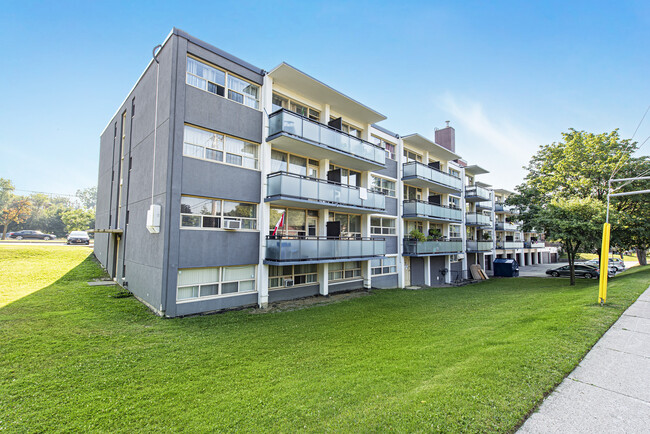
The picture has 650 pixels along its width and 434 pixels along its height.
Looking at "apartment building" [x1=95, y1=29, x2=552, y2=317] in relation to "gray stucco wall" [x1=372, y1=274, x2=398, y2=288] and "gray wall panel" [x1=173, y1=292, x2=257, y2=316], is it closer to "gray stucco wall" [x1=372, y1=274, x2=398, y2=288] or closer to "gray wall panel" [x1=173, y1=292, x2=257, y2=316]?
"gray wall panel" [x1=173, y1=292, x2=257, y2=316]

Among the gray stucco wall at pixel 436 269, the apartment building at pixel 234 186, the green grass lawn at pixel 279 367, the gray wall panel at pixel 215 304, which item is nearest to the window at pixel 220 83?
the apartment building at pixel 234 186

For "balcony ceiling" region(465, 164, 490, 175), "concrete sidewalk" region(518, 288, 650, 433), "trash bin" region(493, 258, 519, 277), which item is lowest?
"trash bin" region(493, 258, 519, 277)

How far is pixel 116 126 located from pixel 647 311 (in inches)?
1121

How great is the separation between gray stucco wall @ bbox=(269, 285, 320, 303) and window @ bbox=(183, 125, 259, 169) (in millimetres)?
6034

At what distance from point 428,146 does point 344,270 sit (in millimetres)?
12578

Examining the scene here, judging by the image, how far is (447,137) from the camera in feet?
86.7

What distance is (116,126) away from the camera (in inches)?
757

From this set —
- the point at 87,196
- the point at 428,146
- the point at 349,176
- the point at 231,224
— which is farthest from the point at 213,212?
the point at 87,196

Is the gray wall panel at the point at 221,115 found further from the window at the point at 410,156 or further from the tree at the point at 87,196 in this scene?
the tree at the point at 87,196

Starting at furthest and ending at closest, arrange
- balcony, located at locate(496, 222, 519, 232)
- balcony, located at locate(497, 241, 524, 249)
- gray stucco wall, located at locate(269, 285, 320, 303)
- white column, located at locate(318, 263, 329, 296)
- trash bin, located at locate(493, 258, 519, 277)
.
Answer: balcony, located at locate(496, 222, 519, 232)
balcony, located at locate(497, 241, 524, 249)
trash bin, located at locate(493, 258, 519, 277)
white column, located at locate(318, 263, 329, 296)
gray stucco wall, located at locate(269, 285, 320, 303)

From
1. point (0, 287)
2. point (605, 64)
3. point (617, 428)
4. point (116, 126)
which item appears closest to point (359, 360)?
point (617, 428)

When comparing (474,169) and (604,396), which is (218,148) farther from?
(474,169)

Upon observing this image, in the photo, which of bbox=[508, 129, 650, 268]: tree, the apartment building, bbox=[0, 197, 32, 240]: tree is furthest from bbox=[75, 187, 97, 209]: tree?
bbox=[508, 129, 650, 268]: tree

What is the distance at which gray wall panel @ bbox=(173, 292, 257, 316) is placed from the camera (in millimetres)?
10295
